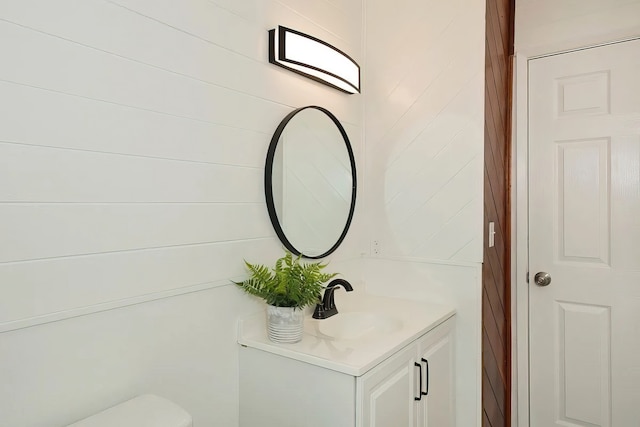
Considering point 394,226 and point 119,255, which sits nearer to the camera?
point 119,255

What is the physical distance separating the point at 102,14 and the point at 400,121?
1348 mm

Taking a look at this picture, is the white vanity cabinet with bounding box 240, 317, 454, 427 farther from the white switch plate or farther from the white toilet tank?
the white switch plate

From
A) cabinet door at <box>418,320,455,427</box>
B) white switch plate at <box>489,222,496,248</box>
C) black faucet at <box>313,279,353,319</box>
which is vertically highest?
white switch plate at <box>489,222,496,248</box>

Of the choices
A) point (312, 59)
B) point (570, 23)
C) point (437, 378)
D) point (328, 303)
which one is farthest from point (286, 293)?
point (570, 23)

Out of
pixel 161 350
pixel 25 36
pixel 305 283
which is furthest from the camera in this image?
pixel 305 283

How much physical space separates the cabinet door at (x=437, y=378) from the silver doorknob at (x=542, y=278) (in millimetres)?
614

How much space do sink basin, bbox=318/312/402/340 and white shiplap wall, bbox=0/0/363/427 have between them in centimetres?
42

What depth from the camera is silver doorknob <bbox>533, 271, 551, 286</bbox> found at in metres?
2.12

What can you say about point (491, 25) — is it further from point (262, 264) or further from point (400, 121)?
point (262, 264)

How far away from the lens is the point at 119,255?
3.65 feet

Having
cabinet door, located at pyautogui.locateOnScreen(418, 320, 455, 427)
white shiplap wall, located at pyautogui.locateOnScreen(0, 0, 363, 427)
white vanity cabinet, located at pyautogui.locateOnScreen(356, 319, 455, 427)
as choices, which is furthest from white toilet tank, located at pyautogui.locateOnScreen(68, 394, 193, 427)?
cabinet door, located at pyautogui.locateOnScreen(418, 320, 455, 427)

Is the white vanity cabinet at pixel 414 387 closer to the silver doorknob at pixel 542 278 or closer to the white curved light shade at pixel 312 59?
the silver doorknob at pixel 542 278

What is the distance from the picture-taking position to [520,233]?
7.17 ft

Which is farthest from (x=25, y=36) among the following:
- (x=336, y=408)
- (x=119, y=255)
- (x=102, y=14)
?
(x=336, y=408)
